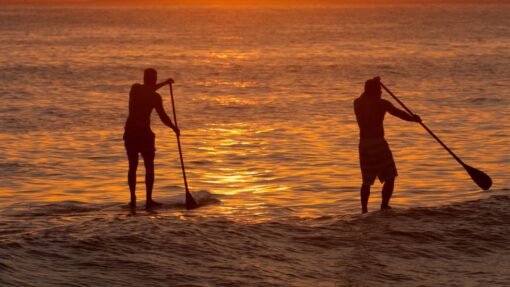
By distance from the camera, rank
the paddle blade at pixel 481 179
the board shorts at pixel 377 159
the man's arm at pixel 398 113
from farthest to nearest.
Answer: the paddle blade at pixel 481 179 < the board shorts at pixel 377 159 < the man's arm at pixel 398 113

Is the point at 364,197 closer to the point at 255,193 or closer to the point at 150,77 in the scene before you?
the point at 255,193

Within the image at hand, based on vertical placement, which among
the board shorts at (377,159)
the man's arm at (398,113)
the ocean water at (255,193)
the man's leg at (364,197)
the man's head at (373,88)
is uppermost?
the man's head at (373,88)

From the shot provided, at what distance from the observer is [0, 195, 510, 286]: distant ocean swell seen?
927 centimetres

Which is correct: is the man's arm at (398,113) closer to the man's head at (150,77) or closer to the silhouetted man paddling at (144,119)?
the silhouetted man paddling at (144,119)

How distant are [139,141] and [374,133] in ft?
9.53

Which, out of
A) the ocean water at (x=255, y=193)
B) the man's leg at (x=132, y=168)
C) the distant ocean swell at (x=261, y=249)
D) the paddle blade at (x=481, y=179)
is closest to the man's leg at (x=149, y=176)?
the man's leg at (x=132, y=168)

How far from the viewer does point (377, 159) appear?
11.7m

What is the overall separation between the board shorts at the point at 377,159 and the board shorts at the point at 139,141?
2644 millimetres

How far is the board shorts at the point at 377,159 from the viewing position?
11641 millimetres

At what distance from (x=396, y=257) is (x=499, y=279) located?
118 centimetres

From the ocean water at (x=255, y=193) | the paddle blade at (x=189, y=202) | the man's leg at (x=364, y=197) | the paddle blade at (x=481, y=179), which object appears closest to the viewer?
the ocean water at (x=255, y=193)

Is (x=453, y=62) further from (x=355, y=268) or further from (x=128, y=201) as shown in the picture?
(x=355, y=268)

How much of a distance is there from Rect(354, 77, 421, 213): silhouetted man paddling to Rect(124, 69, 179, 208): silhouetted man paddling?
238cm

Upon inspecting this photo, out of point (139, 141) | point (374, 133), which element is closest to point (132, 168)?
point (139, 141)
